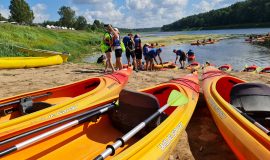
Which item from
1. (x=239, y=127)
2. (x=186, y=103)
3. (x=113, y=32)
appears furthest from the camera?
(x=113, y=32)

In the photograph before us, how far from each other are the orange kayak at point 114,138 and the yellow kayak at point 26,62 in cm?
944

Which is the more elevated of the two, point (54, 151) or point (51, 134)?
point (51, 134)

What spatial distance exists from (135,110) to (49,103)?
2.46m

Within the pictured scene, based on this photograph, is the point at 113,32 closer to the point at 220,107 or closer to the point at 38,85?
the point at 38,85

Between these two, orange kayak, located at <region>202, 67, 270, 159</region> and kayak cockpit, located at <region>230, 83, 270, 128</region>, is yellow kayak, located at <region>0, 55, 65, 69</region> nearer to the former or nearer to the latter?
orange kayak, located at <region>202, 67, 270, 159</region>

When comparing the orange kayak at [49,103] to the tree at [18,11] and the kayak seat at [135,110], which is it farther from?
the tree at [18,11]

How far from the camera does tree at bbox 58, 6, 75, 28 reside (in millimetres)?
89188

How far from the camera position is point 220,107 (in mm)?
4816

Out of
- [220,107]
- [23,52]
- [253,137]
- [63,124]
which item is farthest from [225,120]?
[23,52]

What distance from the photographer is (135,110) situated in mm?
4492

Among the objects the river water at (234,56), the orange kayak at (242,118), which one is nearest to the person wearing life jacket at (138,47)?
the orange kayak at (242,118)

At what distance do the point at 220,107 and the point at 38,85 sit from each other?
6.69 meters

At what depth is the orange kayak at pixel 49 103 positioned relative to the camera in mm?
4254

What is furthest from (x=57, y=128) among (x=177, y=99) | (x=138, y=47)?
(x=138, y=47)
